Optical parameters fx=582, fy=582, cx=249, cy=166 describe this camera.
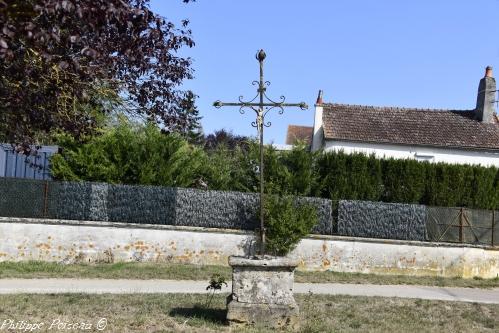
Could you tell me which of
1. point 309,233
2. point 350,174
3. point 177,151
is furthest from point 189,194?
point 350,174

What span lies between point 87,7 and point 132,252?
38.6 feet

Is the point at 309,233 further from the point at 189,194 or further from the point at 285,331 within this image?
the point at 285,331

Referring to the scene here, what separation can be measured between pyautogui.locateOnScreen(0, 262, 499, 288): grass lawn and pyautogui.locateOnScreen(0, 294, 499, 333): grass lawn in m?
3.07

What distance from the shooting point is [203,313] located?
8055 mm

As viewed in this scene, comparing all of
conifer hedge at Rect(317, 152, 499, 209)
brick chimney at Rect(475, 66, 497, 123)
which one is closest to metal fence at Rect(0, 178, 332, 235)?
conifer hedge at Rect(317, 152, 499, 209)

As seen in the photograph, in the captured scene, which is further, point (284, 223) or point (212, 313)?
point (284, 223)

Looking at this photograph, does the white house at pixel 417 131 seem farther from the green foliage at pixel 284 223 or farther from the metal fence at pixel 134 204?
the metal fence at pixel 134 204

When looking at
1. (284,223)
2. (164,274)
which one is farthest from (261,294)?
(284,223)

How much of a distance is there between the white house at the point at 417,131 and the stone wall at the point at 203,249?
8.75 meters

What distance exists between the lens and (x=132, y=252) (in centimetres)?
1505

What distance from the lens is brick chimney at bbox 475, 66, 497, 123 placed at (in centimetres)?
2639

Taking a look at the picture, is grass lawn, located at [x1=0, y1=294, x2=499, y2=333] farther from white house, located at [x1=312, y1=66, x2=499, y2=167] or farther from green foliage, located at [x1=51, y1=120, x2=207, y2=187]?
white house, located at [x1=312, y1=66, x2=499, y2=167]

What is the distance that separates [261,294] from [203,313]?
122 centimetres

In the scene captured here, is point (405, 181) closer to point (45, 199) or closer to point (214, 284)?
point (45, 199)
